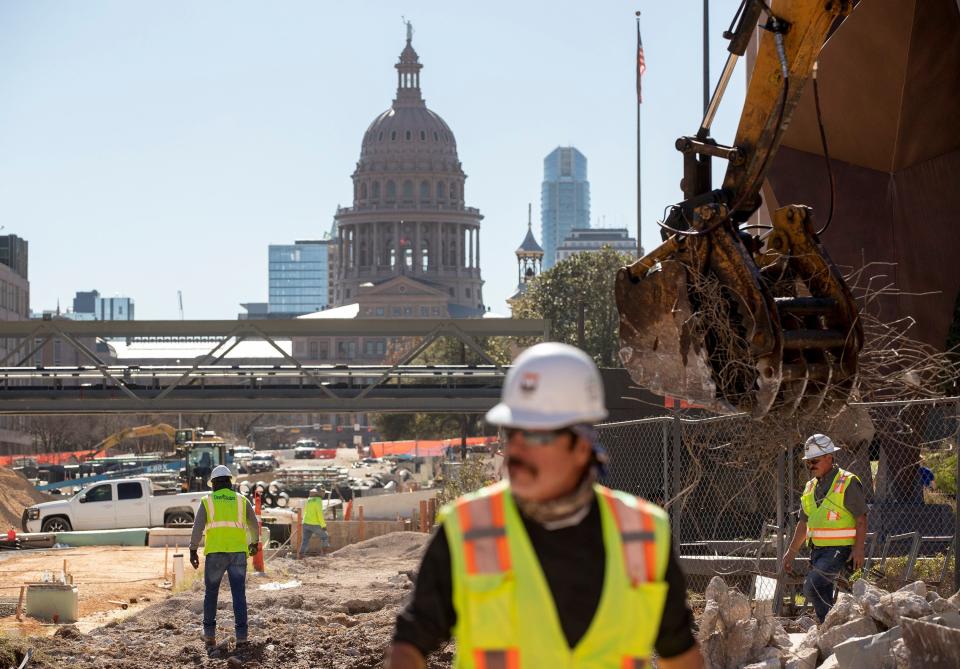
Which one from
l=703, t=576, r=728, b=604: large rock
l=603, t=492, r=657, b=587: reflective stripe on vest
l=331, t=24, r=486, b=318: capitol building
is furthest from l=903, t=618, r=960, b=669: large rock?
l=331, t=24, r=486, b=318: capitol building

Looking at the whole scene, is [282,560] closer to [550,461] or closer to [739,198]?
[739,198]

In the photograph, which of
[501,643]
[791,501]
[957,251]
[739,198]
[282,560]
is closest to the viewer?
[501,643]

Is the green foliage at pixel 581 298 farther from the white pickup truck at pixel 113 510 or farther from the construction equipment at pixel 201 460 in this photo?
the white pickup truck at pixel 113 510

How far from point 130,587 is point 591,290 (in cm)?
5701

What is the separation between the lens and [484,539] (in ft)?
12.5

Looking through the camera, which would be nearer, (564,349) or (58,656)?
(564,349)

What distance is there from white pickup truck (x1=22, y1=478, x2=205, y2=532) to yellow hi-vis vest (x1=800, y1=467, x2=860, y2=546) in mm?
28257

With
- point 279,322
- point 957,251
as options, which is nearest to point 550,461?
point 957,251

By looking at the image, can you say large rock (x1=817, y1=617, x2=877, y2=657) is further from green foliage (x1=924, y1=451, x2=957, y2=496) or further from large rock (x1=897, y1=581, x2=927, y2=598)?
green foliage (x1=924, y1=451, x2=957, y2=496)

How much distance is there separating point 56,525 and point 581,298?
4195cm

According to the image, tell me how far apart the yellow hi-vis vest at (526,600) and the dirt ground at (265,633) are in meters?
8.50

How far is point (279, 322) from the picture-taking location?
38.1 metres

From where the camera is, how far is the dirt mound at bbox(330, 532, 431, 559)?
2791 cm

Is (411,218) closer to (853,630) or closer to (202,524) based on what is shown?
(202,524)
